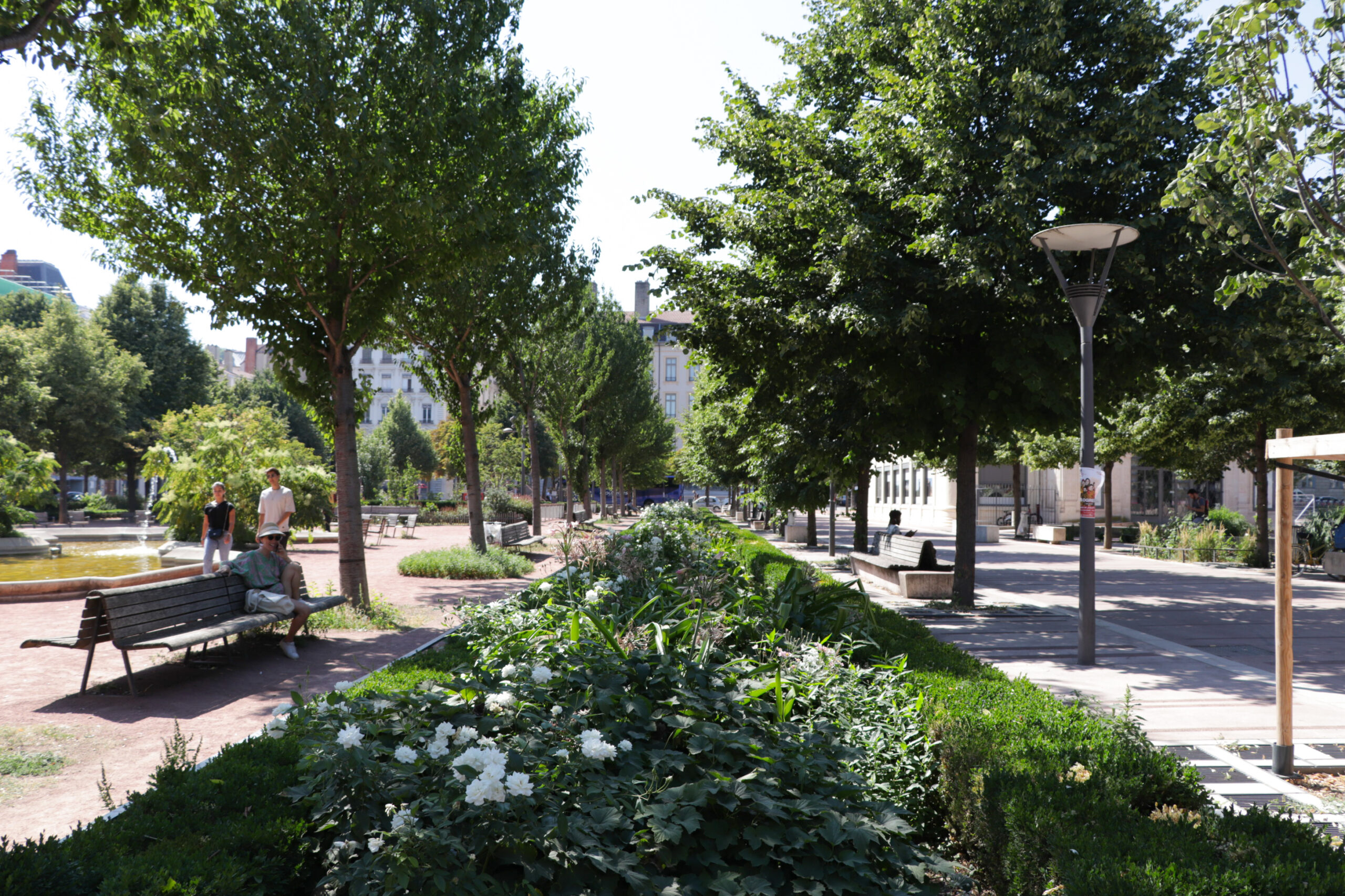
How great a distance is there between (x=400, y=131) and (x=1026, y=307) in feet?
27.1

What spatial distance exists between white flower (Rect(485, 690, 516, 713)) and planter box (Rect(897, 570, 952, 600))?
11.5 metres

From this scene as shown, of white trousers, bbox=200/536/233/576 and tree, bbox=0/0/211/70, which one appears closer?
tree, bbox=0/0/211/70

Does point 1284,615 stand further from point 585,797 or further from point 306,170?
point 306,170

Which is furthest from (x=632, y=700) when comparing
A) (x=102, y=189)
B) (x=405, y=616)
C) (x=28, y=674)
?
(x=102, y=189)

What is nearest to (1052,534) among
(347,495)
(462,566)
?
(462,566)

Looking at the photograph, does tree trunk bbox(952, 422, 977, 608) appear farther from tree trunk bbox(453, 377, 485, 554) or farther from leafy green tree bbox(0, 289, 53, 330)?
leafy green tree bbox(0, 289, 53, 330)

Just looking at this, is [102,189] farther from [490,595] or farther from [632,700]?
[632,700]

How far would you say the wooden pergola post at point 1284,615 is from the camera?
508cm

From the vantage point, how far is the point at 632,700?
3.38 metres

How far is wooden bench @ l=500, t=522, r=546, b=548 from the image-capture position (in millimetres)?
20469

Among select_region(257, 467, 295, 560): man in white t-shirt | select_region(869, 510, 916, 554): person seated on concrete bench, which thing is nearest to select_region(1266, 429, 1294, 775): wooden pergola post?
select_region(257, 467, 295, 560): man in white t-shirt

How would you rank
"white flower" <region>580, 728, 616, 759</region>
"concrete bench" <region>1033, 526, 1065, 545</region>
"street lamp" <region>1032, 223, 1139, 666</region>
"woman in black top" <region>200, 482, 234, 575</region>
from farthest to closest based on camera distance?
1. "concrete bench" <region>1033, 526, 1065, 545</region>
2. "woman in black top" <region>200, 482, 234, 575</region>
3. "street lamp" <region>1032, 223, 1139, 666</region>
4. "white flower" <region>580, 728, 616, 759</region>

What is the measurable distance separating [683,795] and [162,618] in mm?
6380

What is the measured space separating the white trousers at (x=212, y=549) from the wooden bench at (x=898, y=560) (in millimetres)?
11036
